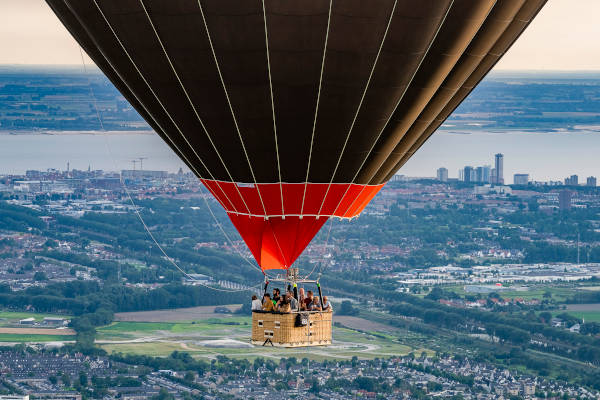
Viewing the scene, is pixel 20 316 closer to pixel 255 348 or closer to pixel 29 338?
pixel 29 338

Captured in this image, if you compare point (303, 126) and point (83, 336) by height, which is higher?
point (303, 126)

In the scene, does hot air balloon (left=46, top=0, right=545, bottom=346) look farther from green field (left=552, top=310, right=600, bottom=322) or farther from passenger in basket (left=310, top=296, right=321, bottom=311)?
green field (left=552, top=310, right=600, bottom=322)

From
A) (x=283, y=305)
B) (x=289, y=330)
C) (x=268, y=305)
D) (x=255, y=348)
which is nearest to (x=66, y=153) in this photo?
(x=255, y=348)

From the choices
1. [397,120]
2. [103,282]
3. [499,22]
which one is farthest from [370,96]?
[103,282]

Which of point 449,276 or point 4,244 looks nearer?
point 449,276

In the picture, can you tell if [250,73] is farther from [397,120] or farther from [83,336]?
[83,336]

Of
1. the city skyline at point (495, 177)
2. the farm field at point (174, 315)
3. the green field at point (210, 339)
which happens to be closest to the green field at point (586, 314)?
the green field at point (210, 339)

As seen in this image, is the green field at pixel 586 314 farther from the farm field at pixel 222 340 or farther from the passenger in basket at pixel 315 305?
the passenger in basket at pixel 315 305
